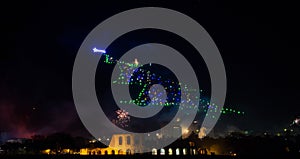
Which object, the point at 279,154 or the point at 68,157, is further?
the point at 279,154

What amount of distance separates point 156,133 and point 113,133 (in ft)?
12.8

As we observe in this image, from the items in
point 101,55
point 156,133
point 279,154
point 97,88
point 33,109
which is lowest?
point 279,154

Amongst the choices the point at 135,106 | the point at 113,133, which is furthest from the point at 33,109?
the point at 135,106

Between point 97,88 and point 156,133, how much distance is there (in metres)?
6.92

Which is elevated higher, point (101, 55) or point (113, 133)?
point (101, 55)

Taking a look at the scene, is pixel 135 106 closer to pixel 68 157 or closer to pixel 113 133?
pixel 113 133

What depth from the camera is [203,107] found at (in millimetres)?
29641

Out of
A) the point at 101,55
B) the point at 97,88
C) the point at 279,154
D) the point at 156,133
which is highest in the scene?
the point at 101,55

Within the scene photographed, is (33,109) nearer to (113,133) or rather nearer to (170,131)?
(113,133)

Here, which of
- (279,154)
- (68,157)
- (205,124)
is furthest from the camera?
(205,124)

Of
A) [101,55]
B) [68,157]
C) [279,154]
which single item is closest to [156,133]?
[101,55]

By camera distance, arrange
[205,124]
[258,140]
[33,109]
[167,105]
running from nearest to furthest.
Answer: [258,140], [33,109], [167,105], [205,124]

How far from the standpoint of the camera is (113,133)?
Answer: 76.7 ft

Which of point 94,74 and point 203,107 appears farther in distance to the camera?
point 203,107
